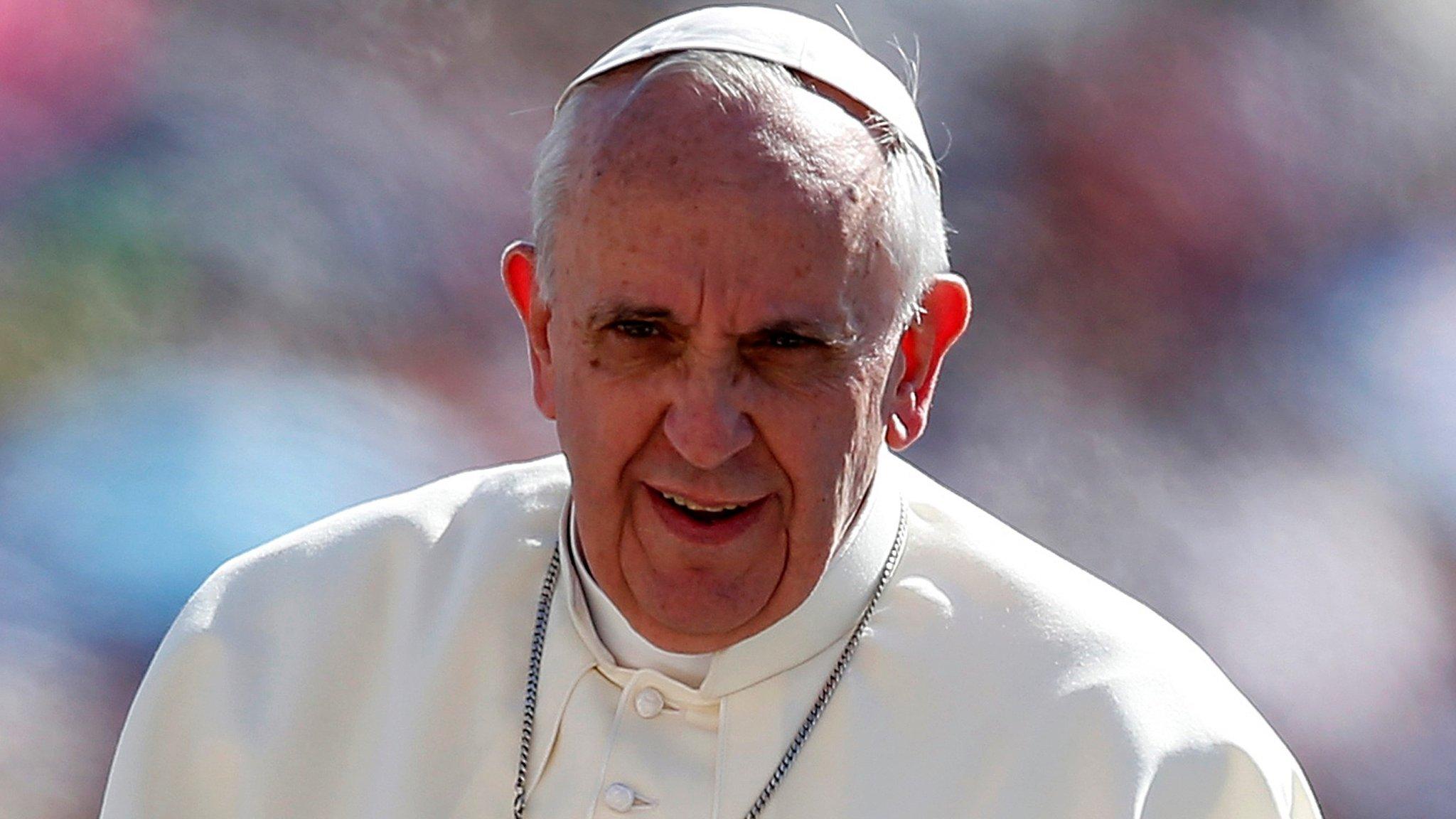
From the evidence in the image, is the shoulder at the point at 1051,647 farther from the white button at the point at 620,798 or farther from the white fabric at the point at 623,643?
the white button at the point at 620,798

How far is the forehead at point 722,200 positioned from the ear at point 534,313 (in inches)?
6.2

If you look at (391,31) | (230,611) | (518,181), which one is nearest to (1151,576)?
(518,181)

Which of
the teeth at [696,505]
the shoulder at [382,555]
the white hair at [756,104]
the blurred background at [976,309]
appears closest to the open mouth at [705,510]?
the teeth at [696,505]

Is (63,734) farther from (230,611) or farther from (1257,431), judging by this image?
(1257,431)

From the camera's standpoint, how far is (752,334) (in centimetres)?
247

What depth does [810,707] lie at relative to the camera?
271 centimetres

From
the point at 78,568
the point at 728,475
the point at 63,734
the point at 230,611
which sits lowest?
the point at 63,734

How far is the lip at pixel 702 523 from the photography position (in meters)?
2.50

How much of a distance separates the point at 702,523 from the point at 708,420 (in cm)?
16

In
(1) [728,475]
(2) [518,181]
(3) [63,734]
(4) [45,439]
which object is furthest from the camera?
(2) [518,181]

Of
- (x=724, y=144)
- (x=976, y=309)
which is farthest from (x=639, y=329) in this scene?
(x=976, y=309)

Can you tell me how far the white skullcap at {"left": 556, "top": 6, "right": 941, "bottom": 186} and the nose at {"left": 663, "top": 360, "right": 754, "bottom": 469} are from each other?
0.47 metres

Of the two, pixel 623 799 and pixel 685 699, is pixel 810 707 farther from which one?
pixel 623 799

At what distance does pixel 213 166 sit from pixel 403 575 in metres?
3.19
